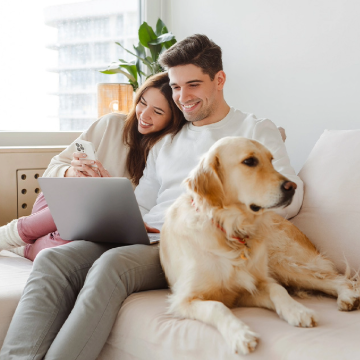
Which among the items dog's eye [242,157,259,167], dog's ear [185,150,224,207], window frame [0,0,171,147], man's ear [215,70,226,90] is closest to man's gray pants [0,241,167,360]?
dog's ear [185,150,224,207]

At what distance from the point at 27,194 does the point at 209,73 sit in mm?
1397

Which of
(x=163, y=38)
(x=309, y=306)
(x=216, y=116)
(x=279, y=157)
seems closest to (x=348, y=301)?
(x=309, y=306)

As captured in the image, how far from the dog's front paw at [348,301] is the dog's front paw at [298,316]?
0.18 metres

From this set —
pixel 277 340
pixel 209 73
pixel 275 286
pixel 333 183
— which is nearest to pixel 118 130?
pixel 209 73

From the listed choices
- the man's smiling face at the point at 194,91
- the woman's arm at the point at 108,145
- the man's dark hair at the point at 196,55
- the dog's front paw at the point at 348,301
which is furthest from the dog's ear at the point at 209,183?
the woman's arm at the point at 108,145

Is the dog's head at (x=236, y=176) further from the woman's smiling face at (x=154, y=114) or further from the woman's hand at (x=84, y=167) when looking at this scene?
the woman's smiling face at (x=154, y=114)

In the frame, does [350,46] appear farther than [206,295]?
Yes

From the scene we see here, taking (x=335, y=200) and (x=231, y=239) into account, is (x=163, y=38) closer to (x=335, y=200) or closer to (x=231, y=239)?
(x=335, y=200)

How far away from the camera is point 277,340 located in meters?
1.19

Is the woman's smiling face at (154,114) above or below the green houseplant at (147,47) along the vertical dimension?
below

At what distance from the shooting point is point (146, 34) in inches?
129

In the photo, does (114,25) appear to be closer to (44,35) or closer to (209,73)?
(44,35)

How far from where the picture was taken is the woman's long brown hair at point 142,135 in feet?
7.52

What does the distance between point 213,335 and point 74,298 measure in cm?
61
